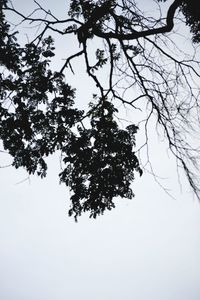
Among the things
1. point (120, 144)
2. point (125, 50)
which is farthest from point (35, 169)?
point (125, 50)

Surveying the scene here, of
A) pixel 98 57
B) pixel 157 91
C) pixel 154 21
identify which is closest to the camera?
pixel 154 21

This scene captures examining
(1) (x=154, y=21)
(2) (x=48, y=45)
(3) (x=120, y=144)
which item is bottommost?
(3) (x=120, y=144)

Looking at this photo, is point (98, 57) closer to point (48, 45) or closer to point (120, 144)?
point (48, 45)

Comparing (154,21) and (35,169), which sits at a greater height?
(154,21)

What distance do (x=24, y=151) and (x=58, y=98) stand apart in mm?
1273

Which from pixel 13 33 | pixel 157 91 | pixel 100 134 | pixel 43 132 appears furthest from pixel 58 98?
pixel 157 91

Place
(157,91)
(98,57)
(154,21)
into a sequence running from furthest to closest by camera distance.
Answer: (98,57), (157,91), (154,21)

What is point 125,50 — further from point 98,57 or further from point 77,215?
point 77,215

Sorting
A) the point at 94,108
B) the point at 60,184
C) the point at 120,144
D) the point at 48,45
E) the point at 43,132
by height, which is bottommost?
the point at 60,184

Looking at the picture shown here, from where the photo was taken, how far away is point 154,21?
504cm

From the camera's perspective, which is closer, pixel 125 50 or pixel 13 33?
pixel 13 33

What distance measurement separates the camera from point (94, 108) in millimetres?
5621

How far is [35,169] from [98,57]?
9.76 ft

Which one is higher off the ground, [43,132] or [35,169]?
[43,132]
